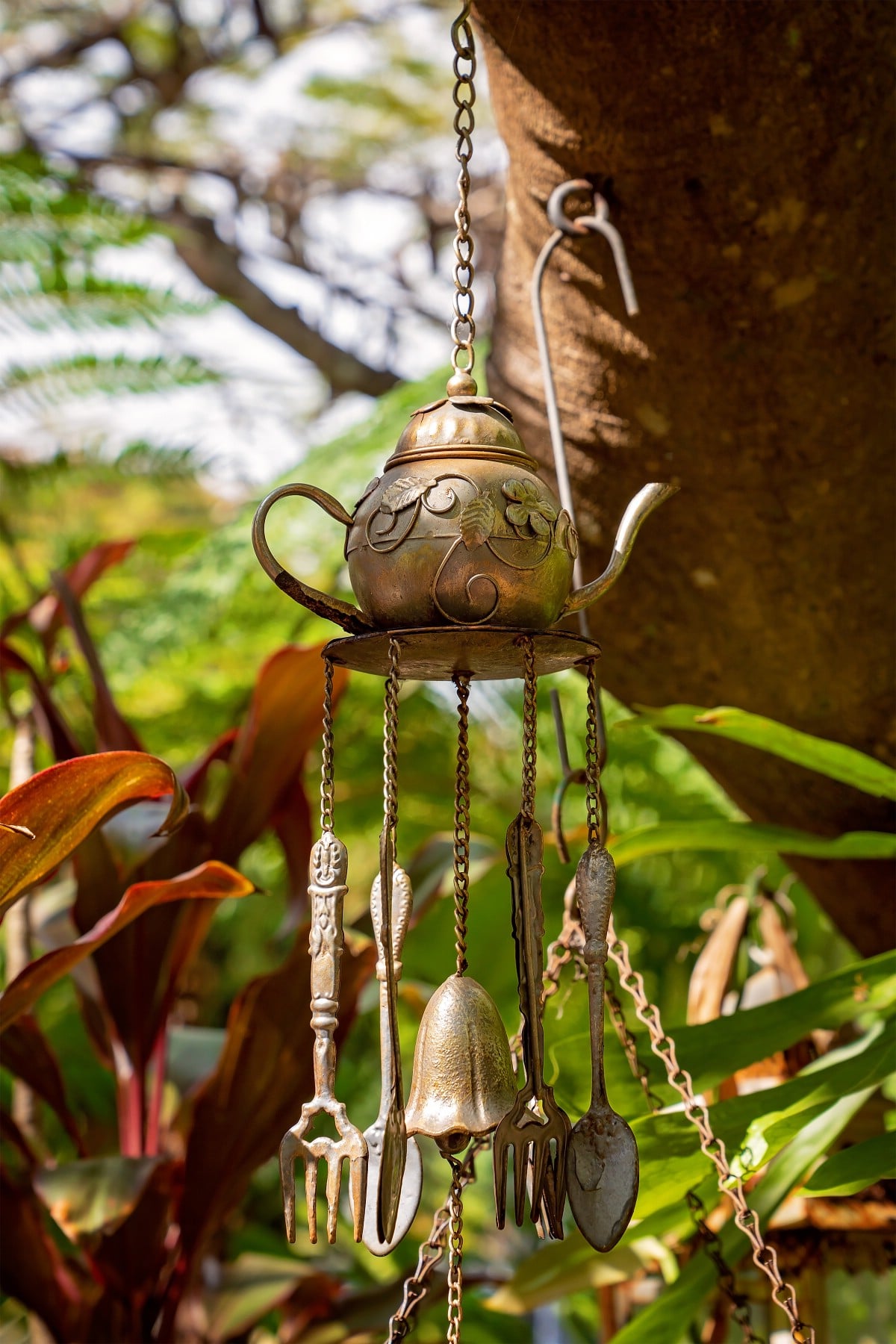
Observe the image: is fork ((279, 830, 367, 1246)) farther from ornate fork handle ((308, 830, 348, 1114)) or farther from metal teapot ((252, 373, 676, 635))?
metal teapot ((252, 373, 676, 635))

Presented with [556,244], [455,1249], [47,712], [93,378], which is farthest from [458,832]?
[93,378]

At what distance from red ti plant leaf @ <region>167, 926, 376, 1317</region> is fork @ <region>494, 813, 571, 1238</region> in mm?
407

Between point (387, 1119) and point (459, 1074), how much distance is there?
0.06m

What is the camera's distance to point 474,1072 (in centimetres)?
56

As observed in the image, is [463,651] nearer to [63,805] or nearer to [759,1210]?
[63,805]

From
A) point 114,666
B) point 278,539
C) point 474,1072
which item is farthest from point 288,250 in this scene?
point 474,1072

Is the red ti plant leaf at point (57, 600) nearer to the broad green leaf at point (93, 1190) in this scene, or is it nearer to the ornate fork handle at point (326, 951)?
the broad green leaf at point (93, 1190)

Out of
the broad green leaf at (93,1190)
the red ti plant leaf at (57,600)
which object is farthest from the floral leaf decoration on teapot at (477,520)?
the red ti plant leaf at (57,600)

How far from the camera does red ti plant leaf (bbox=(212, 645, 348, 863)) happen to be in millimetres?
1023

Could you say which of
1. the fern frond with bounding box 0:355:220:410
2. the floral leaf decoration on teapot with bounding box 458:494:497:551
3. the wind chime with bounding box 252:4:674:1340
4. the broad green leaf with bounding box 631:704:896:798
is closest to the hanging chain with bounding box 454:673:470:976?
the wind chime with bounding box 252:4:674:1340

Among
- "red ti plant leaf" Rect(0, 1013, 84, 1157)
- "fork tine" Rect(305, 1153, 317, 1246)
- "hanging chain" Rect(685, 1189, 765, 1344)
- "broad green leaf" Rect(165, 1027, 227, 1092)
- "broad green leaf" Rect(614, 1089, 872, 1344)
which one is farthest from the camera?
"broad green leaf" Rect(165, 1027, 227, 1092)

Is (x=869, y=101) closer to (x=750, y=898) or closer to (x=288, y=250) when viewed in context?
(x=750, y=898)

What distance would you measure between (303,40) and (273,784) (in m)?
2.44

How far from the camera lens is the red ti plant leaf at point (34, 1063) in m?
→ 1.02
